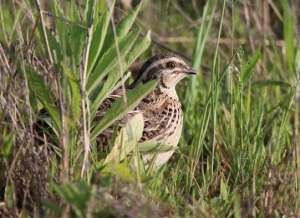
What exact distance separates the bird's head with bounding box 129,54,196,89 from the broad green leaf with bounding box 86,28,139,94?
4.65 feet

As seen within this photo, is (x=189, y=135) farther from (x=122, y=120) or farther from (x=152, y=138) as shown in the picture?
(x=122, y=120)

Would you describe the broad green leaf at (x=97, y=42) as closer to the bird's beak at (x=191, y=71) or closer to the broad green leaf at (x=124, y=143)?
the broad green leaf at (x=124, y=143)

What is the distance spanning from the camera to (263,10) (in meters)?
7.39

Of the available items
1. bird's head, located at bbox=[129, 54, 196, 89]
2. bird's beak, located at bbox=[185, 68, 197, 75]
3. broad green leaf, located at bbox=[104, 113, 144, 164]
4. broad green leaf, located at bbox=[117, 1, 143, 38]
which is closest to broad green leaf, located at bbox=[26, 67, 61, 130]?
broad green leaf, located at bbox=[104, 113, 144, 164]

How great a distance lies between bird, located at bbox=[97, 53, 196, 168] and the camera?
16.6 ft

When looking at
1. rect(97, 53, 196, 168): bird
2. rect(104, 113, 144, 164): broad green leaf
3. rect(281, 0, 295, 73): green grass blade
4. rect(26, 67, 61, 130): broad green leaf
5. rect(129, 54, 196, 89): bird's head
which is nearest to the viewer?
rect(26, 67, 61, 130): broad green leaf

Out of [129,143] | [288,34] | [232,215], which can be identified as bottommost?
[232,215]

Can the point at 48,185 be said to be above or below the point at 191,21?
below

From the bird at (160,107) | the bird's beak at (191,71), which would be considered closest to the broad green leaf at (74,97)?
the bird at (160,107)

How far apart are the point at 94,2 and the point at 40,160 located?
789 millimetres


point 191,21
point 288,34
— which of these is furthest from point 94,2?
point 191,21

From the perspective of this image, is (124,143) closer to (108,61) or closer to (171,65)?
(108,61)

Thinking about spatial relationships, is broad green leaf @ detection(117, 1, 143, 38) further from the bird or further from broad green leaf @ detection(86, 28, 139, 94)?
the bird

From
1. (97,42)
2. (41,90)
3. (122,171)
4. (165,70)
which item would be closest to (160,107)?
(165,70)
